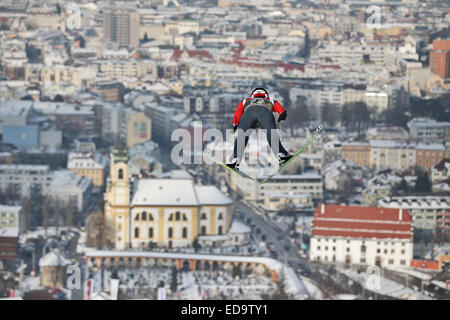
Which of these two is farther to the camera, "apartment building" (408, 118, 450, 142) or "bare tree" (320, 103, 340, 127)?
"bare tree" (320, 103, 340, 127)

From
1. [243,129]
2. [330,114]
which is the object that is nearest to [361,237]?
[330,114]

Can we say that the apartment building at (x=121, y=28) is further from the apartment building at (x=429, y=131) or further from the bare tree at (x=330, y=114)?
the apartment building at (x=429, y=131)

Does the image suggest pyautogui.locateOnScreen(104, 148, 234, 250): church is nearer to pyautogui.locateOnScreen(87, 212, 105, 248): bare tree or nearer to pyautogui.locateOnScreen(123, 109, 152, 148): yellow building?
pyautogui.locateOnScreen(87, 212, 105, 248): bare tree

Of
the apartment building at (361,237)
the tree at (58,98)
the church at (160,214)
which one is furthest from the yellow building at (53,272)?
the tree at (58,98)

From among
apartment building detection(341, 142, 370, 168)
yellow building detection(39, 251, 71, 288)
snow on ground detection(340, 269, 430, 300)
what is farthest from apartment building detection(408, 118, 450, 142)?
yellow building detection(39, 251, 71, 288)

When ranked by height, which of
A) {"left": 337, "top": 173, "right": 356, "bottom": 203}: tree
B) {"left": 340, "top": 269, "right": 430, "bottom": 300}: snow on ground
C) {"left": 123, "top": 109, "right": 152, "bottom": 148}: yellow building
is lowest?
{"left": 340, "top": 269, "right": 430, "bottom": 300}: snow on ground

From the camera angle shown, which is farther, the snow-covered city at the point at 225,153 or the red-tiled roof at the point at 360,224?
the red-tiled roof at the point at 360,224

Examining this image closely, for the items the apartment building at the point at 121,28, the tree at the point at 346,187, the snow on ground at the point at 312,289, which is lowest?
the snow on ground at the point at 312,289

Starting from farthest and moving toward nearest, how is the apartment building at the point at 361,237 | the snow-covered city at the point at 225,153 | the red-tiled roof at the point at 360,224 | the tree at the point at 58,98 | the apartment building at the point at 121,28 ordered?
the apartment building at the point at 121,28 → the tree at the point at 58,98 → the red-tiled roof at the point at 360,224 → the apartment building at the point at 361,237 → the snow-covered city at the point at 225,153
